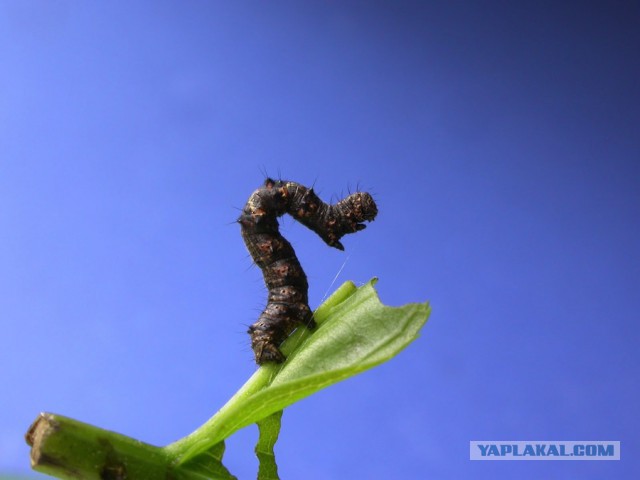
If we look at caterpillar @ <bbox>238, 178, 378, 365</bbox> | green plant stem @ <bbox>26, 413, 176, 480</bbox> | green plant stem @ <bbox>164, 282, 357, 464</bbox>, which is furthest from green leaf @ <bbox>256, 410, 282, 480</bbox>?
caterpillar @ <bbox>238, 178, 378, 365</bbox>

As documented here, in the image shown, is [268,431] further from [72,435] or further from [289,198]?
[289,198]

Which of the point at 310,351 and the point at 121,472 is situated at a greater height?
the point at 310,351

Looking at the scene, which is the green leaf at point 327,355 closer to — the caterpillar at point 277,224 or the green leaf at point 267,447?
the green leaf at point 267,447

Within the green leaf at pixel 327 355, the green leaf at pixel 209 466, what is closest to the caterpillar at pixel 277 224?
the green leaf at pixel 327 355

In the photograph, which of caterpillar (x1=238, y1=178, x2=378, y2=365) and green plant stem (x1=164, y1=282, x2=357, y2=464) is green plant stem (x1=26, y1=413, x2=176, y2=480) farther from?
caterpillar (x1=238, y1=178, x2=378, y2=365)

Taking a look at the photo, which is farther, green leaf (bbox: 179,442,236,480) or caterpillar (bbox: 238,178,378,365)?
caterpillar (bbox: 238,178,378,365)

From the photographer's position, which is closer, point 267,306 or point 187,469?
point 187,469

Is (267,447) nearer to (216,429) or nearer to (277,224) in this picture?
(216,429)

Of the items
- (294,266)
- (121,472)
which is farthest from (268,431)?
(294,266)
